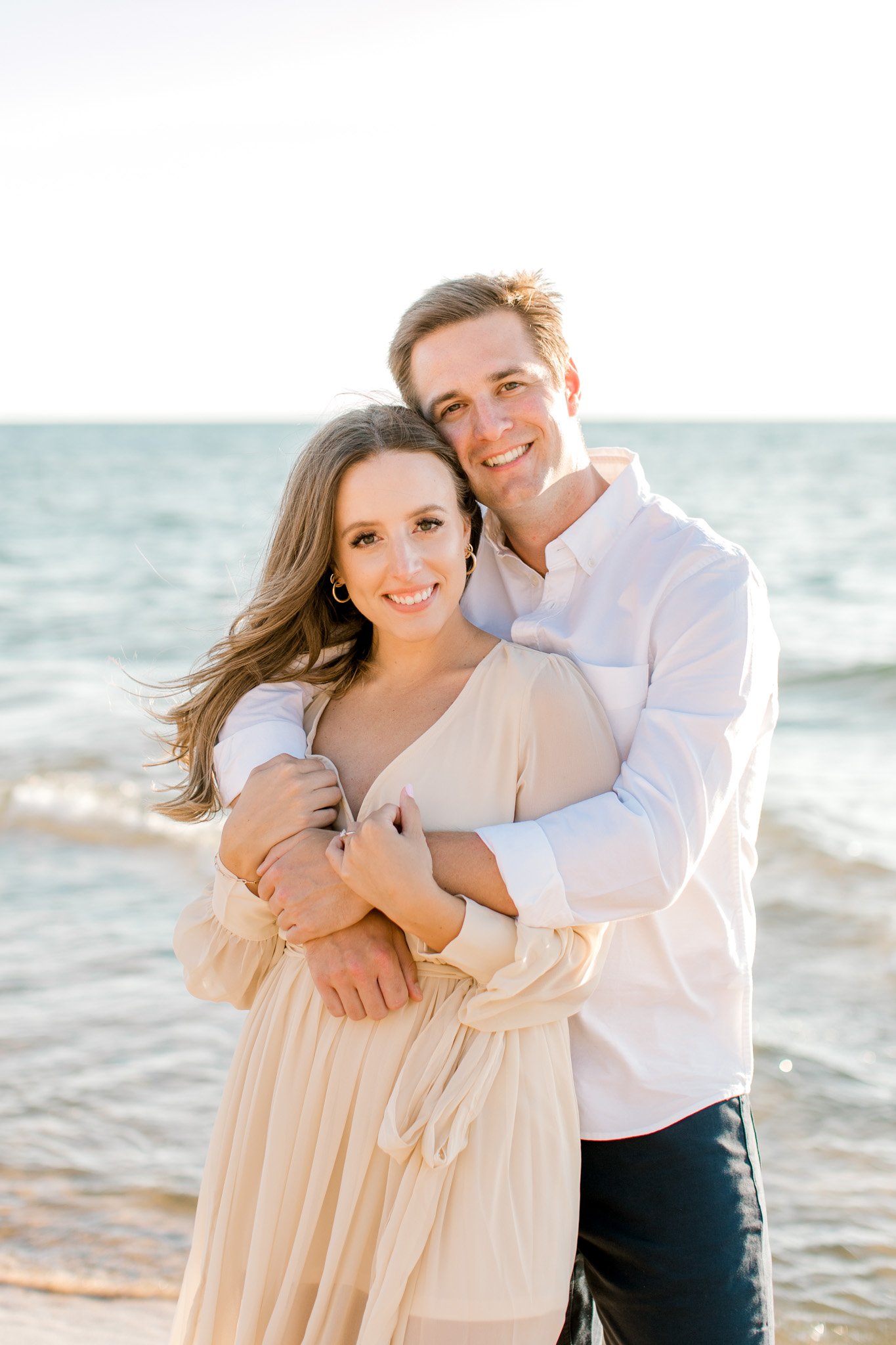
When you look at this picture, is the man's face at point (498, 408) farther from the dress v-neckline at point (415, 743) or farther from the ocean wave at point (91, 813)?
the ocean wave at point (91, 813)

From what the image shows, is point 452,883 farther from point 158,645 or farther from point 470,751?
point 158,645

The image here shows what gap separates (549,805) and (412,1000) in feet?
1.44

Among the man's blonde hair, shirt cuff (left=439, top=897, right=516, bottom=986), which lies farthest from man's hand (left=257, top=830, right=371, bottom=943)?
the man's blonde hair

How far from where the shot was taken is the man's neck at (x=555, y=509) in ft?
8.93

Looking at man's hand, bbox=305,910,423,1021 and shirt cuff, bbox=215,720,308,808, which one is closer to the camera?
man's hand, bbox=305,910,423,1021

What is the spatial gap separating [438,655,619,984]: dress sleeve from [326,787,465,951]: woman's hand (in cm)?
4

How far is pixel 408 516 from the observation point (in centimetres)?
249

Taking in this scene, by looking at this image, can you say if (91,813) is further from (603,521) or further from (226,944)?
(603,521)

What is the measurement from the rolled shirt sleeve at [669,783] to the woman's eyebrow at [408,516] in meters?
0.52

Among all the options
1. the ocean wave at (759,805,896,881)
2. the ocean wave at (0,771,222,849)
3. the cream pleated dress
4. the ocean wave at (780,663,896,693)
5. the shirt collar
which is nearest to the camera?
the cream pleated dress

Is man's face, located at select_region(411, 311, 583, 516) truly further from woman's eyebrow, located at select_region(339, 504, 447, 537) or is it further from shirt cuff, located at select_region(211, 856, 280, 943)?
shirt cuff, located at select_region(211, 856, 280, 943)

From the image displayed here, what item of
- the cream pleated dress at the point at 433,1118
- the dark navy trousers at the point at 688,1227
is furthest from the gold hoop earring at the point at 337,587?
the dark navy trousers at the point at 688,1227

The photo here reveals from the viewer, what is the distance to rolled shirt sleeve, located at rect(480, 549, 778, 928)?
209 cm

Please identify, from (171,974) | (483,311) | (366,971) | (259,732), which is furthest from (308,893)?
(171,974)
